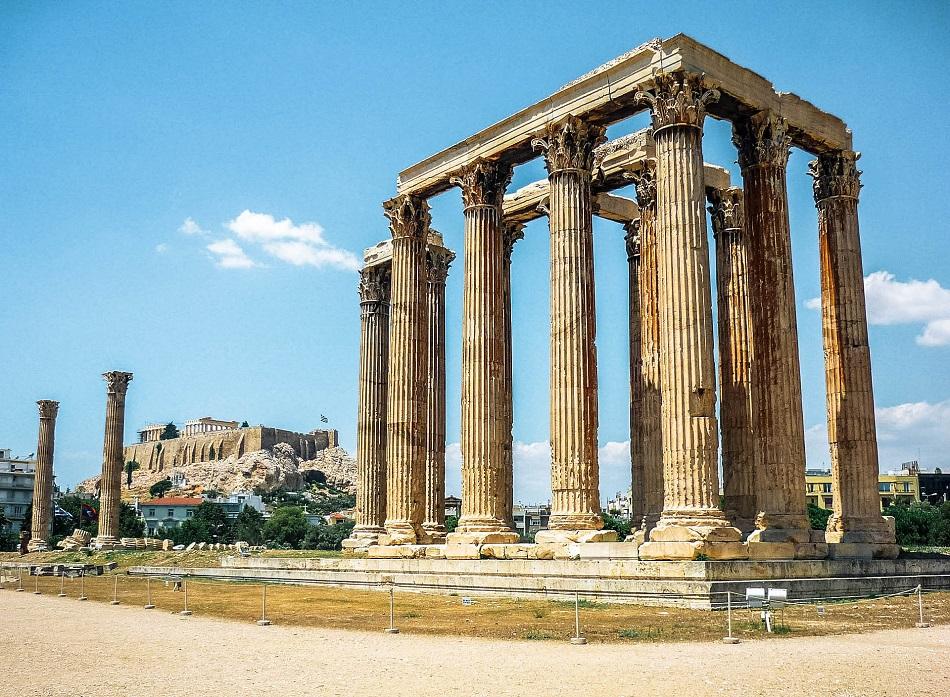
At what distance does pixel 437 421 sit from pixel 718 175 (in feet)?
52.7

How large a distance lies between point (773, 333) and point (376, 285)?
24.5 metres

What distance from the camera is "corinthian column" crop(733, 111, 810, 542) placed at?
28875 mm

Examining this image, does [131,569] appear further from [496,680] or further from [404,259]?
[496,680]

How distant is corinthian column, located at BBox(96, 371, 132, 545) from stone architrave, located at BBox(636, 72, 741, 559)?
58102mm

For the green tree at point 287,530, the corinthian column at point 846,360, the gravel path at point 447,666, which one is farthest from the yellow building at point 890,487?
the gravel path at point 447,666

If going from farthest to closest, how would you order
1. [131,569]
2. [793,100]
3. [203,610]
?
1. [131,569]
2. [793,100]
3. [203,610]

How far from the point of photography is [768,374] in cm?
2986

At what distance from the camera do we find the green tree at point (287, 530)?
4117 inches

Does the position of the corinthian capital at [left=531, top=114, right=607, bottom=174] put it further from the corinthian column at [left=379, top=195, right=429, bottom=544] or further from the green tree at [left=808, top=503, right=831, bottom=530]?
the green tree at [left=808, top=503, right=831, bottom=530]

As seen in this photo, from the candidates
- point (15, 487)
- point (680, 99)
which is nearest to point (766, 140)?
point (680, 99)

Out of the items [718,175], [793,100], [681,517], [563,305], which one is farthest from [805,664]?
[718,175]

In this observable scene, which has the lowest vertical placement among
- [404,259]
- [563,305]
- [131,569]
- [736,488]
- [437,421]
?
[131,569]

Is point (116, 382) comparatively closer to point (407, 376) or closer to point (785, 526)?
point (407, 376)

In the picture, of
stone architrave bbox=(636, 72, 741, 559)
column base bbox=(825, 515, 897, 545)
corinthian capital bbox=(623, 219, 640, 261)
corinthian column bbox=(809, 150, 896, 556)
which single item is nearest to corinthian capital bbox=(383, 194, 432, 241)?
corinthian capital bbox=(623, 219, 640, 261)
